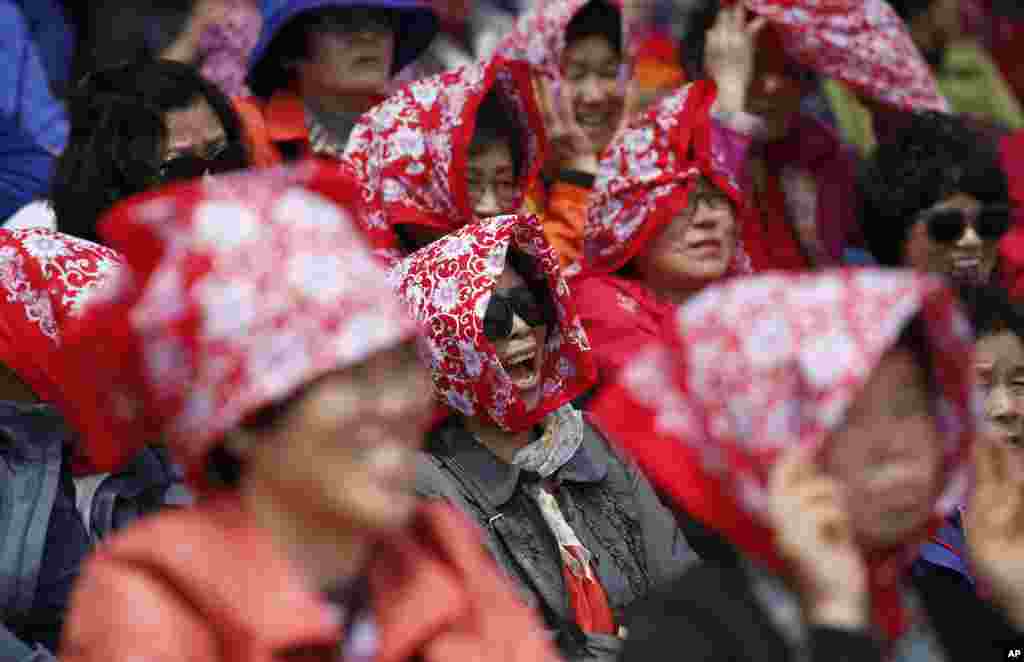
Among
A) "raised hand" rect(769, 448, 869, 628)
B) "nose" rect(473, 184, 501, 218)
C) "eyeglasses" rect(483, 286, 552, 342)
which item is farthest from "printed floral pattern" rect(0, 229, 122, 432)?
"raised hand" rect(769, 448, 869, 628)

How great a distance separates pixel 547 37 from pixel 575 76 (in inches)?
5.9

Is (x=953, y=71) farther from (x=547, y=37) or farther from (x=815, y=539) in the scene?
(x=815, y=539)

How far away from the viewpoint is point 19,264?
14.7ft

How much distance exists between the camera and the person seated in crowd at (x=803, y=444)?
9.12ft

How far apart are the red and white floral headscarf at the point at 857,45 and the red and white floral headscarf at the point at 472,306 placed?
2077mm

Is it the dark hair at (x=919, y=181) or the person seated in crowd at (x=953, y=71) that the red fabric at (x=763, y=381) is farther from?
the person seated in crowd at (x=953, y=71)

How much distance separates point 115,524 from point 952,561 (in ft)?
5.74

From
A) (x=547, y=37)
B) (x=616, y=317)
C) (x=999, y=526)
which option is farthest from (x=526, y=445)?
(x=547, y=37)

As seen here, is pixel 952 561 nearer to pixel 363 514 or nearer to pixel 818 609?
pixel 818 609

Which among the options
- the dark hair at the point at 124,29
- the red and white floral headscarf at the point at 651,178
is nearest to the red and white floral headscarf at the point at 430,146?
the red and white floral headscarf at the point at 651,178

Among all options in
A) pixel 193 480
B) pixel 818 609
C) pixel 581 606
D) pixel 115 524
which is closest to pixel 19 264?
pixel 115 524

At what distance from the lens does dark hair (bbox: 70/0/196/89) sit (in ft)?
22.8

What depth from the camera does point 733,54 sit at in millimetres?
6707

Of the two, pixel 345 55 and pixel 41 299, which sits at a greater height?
pixel 41 299
